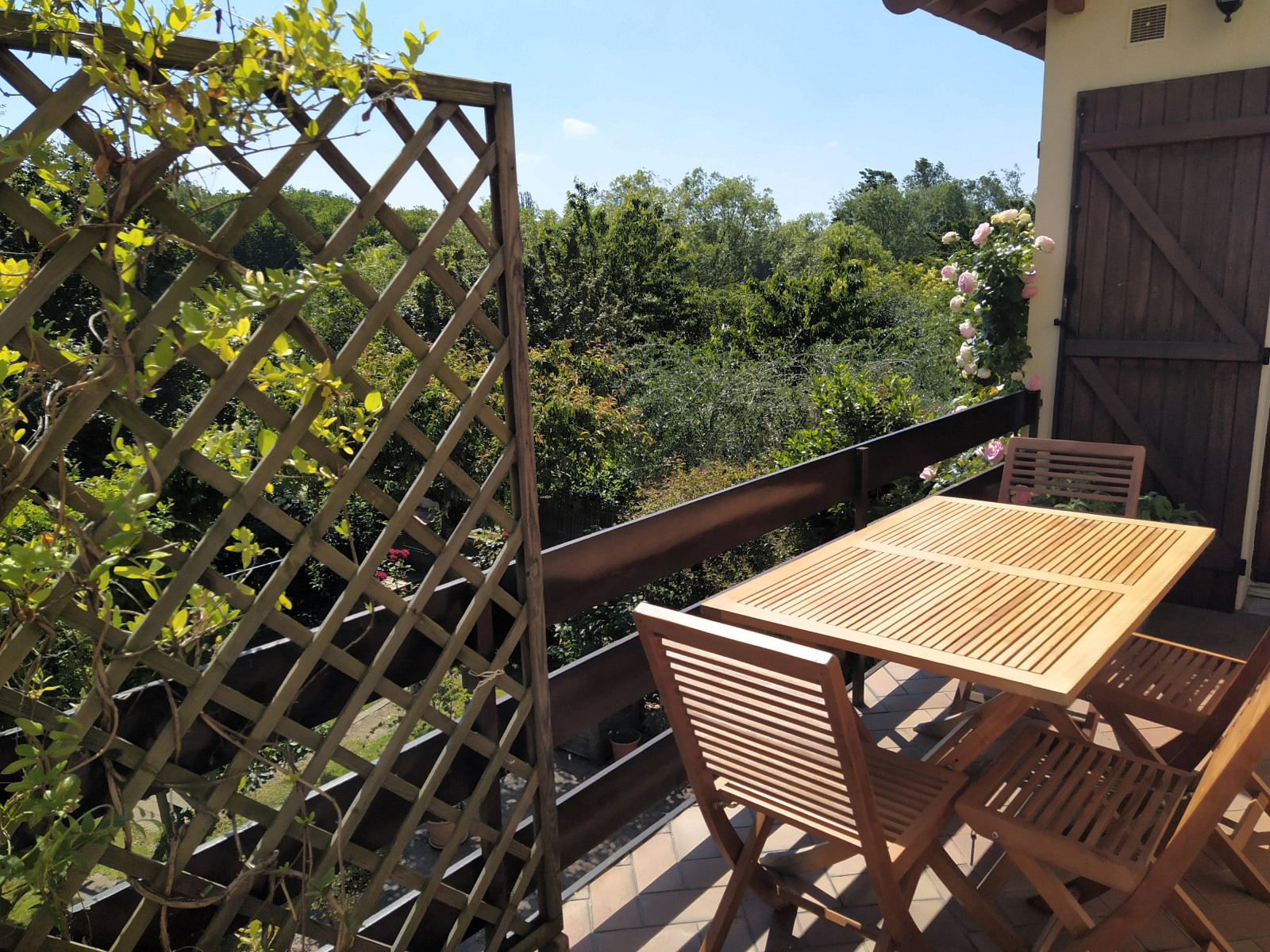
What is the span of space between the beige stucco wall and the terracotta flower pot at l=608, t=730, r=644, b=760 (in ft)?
13.1

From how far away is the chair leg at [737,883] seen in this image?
1.86 metres

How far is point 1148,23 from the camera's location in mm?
4246

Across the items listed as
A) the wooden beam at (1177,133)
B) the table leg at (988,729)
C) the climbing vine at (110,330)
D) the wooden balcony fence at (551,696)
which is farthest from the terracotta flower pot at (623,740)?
the climbing vine at (110,330)

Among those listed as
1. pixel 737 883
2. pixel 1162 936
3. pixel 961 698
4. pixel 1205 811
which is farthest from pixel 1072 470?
pixel 737 883

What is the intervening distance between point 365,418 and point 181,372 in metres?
10.2

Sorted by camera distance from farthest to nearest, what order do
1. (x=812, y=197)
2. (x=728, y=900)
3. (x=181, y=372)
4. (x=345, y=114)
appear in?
1. (x=812, y=197)
2. (x=181, y=372)
3. (x=728, y=900)
4. (x=345, y=114)

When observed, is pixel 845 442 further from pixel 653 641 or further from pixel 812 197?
pixel 812 197

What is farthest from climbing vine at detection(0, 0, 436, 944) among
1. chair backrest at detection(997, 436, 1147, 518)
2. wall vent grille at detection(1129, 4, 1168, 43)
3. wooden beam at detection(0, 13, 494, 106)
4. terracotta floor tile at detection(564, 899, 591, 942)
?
wall vent grille at detection(1129, 4, 1168, 43)

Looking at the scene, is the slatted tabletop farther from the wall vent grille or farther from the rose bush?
the wall vent grille

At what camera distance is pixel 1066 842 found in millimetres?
1645

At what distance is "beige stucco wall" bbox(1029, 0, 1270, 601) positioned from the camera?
13.3ft

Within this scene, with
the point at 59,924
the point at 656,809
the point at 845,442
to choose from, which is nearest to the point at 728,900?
the point at 59,924

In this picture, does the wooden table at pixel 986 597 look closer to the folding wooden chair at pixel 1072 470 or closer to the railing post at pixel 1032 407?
the folding wooden chair at pixel 1072 470

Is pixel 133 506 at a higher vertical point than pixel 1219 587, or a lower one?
higher
